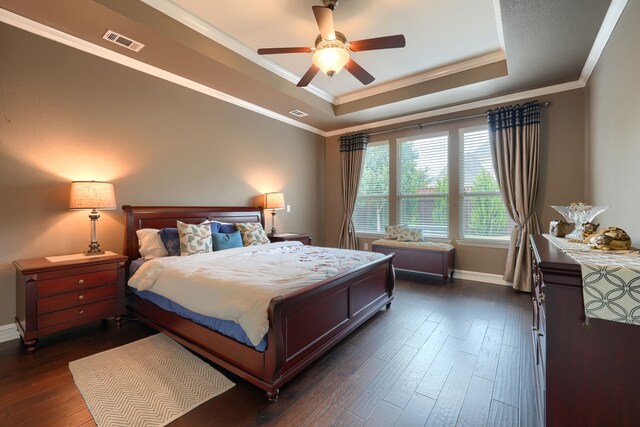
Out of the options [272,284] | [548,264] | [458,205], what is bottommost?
[272,284]

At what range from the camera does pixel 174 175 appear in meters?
3.60

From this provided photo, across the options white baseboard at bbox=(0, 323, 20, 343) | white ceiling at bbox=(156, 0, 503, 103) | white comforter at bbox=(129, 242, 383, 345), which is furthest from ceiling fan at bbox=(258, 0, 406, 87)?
white baseboard at bbox=(0, 323, 20, 343)

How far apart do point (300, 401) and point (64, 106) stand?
11.3ft

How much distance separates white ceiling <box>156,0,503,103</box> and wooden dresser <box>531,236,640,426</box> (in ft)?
8.18

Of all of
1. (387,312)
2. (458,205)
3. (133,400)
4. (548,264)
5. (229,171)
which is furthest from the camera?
(458,205)

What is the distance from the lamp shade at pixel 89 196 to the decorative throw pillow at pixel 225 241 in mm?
1096

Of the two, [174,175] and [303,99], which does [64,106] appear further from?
[303,99]

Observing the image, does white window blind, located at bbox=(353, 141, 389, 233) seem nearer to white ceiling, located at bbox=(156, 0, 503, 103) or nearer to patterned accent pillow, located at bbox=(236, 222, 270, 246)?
white ceiling, located at bbox=(156, 0, 503, 103)

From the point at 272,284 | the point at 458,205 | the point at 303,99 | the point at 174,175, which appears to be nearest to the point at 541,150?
the point at 458,205

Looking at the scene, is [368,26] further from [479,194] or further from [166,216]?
[166,216]

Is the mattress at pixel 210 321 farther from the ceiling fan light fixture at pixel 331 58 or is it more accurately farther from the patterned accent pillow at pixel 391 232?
the patterned accent pillow at pixel 391 232

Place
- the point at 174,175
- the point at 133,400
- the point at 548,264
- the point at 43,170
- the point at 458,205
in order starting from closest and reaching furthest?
the point at 548,264 → the point at 133,400 → the point at 43,170 → the point at 174,175 → the point at 458,205

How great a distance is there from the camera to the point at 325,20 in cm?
223

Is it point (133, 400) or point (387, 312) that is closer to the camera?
point (133, 400)
